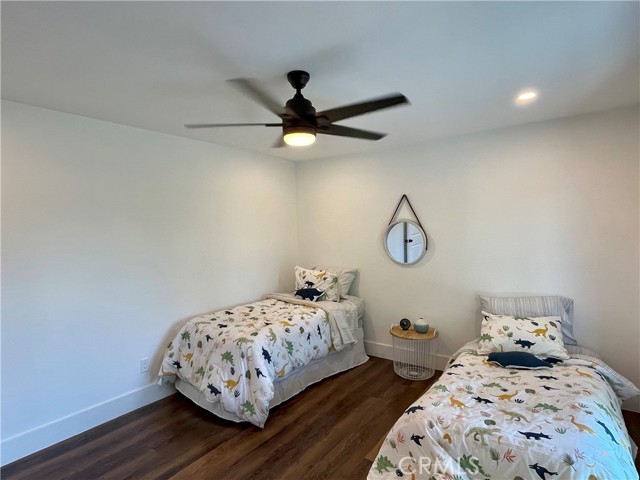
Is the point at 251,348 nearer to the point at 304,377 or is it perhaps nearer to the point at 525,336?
the point at 304,377

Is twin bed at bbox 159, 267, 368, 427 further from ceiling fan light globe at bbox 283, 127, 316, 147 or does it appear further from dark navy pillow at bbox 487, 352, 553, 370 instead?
ceiling fan light globe at bbox 283, 127, 316, 147

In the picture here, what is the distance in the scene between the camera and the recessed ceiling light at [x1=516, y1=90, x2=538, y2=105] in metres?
2.45

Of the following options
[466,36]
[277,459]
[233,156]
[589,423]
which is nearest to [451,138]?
[466,36]

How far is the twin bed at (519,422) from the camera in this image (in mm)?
1632

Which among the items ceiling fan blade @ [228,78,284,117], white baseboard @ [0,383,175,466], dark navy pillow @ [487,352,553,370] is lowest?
white baseboard @ [0,383,175,466]

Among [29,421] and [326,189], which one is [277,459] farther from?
[326,189]

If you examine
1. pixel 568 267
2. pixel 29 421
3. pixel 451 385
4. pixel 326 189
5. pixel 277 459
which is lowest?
pixel 277 459

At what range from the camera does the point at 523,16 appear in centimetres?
157

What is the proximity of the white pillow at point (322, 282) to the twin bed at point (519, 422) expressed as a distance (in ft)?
5.21

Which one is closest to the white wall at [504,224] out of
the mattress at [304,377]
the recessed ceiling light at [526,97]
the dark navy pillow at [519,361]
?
the mattress at [304,377]

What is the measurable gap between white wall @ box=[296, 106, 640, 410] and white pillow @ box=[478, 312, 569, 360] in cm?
44

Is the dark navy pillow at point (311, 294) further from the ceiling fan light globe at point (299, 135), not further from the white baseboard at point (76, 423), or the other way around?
the ceiling fan light globe at point (299, 135)

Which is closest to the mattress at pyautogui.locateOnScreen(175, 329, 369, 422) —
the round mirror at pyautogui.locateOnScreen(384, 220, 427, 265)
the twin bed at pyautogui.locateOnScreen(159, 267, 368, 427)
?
the twin bed at pyautogui.locateOnScreen(159, 267, 368, 427)

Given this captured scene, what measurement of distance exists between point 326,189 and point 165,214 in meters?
2.00
